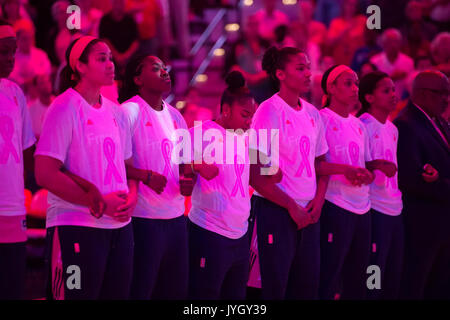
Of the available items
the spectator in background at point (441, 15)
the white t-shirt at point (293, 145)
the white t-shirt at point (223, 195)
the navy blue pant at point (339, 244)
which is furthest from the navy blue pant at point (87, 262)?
the spectator in background at point (441, 15)

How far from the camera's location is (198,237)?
4281mm

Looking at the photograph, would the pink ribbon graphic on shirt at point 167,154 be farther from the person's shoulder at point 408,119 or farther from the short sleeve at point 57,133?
the person's shoulder at point 408,119

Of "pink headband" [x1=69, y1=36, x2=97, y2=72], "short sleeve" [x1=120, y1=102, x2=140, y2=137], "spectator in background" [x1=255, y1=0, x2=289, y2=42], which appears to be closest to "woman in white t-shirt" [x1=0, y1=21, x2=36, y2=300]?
"pink headband" [x1=69, y1=36, x2=97, y2=72]

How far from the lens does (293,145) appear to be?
4.56 m

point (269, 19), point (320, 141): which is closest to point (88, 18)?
point (269, 19)

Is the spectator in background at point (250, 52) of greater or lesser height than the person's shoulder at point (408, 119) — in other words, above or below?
above

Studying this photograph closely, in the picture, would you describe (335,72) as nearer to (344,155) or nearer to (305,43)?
(344,155)

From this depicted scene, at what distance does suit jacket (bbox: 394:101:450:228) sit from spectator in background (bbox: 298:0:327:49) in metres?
4.78

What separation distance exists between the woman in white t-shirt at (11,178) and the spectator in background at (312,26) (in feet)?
21.2

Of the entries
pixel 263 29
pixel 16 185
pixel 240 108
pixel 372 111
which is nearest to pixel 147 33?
pixel 263 29

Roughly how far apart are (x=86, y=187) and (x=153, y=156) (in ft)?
2.02

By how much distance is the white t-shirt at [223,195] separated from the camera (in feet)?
13.9

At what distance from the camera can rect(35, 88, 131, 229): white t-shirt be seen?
12.0ft

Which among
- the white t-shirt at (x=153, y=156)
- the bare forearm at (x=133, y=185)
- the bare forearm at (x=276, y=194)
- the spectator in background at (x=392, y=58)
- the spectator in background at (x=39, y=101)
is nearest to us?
the bare forearm at (x=133, y=185)
